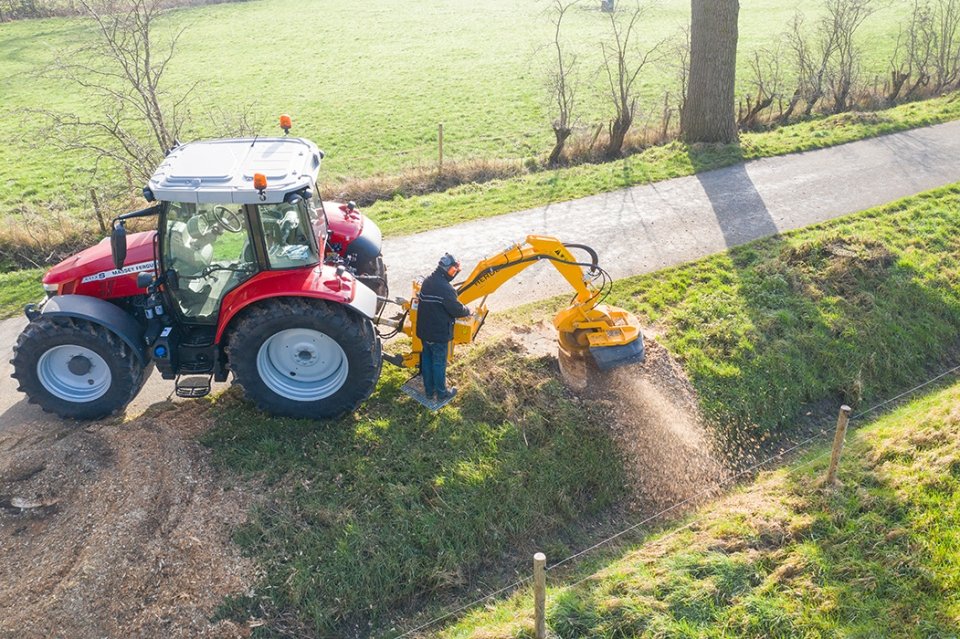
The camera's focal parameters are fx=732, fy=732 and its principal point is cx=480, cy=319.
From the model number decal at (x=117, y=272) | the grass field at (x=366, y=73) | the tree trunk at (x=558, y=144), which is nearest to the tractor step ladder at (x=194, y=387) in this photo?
the model number decal at (x=117, y=272)

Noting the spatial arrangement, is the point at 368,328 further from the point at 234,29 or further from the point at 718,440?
the point at 234,29

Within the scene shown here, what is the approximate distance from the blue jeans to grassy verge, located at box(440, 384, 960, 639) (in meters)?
2.37

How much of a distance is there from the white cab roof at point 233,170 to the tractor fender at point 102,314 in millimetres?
1408

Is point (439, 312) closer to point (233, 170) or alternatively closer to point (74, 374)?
point (233, 170)

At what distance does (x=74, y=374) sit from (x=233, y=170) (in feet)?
9.25

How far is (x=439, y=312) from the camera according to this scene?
24.6 feet

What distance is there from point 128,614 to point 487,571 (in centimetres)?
315

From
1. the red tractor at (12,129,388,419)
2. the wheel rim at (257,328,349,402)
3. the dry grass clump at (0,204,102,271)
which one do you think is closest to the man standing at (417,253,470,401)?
the red tractor at (12,129,388,419)

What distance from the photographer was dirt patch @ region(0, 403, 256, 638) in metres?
6.06

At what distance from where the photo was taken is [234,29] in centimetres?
3478

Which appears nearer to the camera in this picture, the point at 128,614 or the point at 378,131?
the point at 128,614

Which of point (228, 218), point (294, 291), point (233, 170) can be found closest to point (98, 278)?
point (228, 218)

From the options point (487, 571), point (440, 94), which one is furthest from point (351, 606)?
point (440, 94)

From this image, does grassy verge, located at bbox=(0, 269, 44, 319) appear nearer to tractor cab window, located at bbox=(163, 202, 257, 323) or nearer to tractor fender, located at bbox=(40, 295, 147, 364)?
tractor fender, located at bbox=(40, 295, 147, 364)
